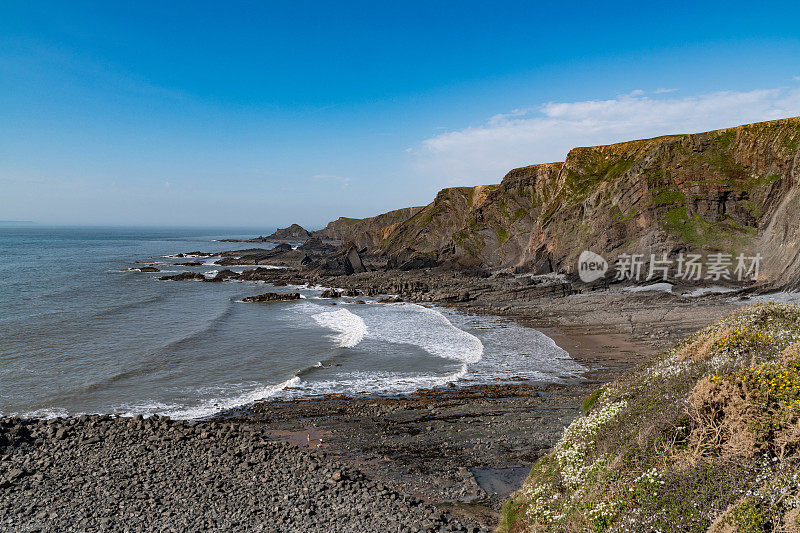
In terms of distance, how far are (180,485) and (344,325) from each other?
86.4 ft

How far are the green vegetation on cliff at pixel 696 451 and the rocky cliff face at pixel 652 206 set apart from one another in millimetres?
38287

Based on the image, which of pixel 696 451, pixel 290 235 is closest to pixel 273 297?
pixel 696 451

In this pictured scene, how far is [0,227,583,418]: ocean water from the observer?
22.7 meters

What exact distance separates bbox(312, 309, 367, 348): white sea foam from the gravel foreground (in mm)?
16414

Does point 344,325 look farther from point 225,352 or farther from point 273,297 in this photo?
point 273,297

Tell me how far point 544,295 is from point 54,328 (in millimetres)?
47429

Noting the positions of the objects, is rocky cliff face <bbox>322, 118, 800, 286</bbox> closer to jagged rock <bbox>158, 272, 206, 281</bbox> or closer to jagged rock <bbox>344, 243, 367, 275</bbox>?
jagged rock <bbox>344, 243, 367, 275</bbox>

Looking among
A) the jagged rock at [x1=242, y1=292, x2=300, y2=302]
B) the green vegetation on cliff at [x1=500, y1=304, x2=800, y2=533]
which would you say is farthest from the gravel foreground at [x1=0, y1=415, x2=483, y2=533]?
the jagged rock at [x1=242, y1=292, x2=300, y2=302]

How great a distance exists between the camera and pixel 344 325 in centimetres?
4000

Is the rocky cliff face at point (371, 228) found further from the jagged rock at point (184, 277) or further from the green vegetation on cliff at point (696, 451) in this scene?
the green vegetation on cliff at point (696, 451)

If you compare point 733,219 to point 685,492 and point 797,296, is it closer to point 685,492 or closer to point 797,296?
point 797,296

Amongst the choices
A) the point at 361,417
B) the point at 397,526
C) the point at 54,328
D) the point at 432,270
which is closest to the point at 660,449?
the point at 397,526

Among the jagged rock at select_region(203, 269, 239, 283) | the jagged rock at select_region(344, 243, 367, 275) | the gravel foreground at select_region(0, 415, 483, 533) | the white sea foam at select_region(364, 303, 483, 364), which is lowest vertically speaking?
the white sea foam at select_region(364, 303, 483, 364)

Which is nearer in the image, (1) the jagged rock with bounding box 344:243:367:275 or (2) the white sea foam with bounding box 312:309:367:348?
(2) the white sea foam with bounding box 312:309:367:348
